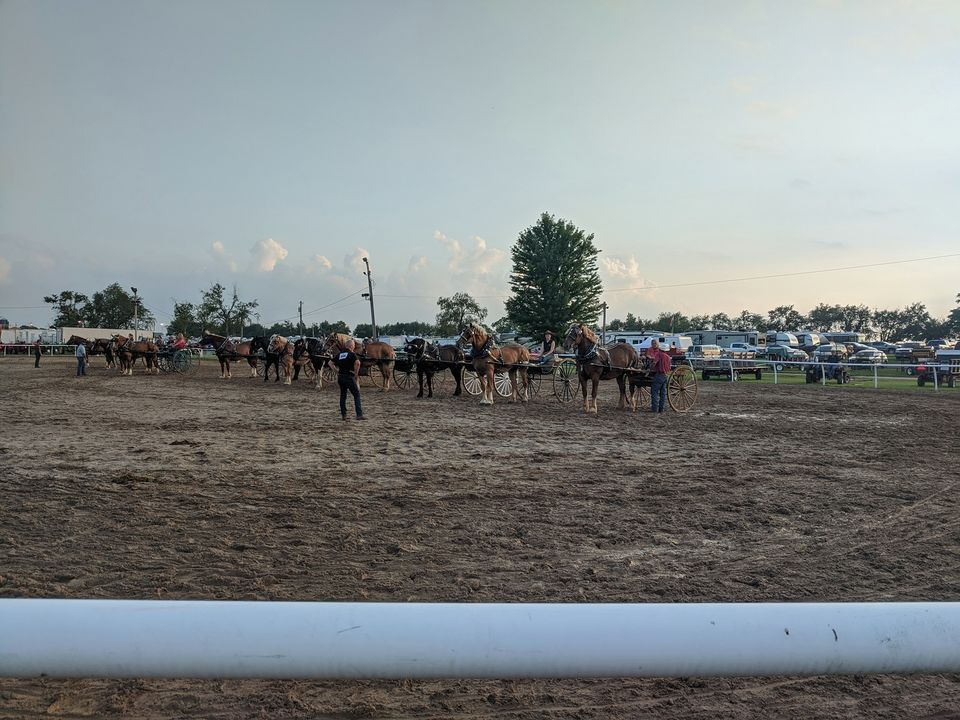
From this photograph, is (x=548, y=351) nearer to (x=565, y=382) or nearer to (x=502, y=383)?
(x=565, y=382)

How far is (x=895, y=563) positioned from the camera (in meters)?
5.14

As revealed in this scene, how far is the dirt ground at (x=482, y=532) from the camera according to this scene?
3303 millimetres

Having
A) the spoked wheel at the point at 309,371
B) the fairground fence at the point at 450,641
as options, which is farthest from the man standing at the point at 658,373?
the fairground fence at the point at 450,641

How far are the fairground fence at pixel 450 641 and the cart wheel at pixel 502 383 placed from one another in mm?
18373

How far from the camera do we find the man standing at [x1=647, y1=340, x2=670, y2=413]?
52.3 ft

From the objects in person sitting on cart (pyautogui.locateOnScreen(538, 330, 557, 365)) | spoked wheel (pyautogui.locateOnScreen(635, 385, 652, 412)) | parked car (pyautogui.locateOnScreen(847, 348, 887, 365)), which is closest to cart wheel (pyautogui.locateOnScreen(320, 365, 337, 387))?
person sitting on cart (pyautogui.locateOnScreen(538, 330, 557, 365))

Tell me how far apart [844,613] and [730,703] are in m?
2.65

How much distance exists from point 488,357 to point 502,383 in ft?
7.72

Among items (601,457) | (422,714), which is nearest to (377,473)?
(601,457)

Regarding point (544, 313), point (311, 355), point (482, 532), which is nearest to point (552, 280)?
point (544, 313)

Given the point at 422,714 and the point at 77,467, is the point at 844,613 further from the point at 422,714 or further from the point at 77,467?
the point at 77,467

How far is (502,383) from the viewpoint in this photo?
65.3 ft

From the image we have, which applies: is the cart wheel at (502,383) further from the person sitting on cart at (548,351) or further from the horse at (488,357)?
the person sitting on cart at (548,351)

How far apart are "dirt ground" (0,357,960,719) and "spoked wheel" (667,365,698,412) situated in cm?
350
